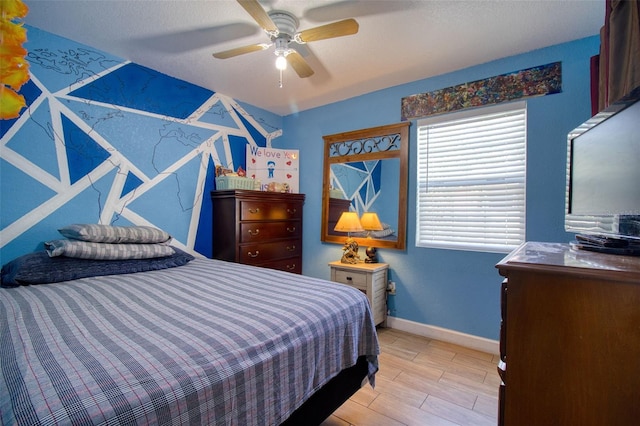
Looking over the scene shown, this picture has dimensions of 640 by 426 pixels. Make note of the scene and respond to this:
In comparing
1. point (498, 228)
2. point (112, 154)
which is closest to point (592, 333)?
point (498, 228)

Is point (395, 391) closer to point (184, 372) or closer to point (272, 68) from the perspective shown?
point (184, 372)

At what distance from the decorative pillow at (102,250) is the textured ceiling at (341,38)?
154cm

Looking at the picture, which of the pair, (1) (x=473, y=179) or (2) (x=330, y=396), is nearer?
(2) (x=330, y=396)

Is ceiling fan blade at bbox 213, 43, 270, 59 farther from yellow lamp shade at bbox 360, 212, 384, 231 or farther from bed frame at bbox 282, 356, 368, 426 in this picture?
bed frame at bbox 282, 356, 368, 426

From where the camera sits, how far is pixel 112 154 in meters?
2.35

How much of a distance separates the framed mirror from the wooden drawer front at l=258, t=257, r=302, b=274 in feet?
1.49

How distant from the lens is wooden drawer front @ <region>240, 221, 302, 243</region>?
287 centimetres

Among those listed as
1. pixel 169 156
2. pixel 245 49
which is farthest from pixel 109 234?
pixel 245 49

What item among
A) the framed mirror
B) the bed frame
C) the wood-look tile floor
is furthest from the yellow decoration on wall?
the framed mirror

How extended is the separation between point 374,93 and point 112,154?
2.57 m

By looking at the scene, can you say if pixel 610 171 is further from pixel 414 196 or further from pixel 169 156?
pixel 169 156

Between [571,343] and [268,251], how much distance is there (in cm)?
267

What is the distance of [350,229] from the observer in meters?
2.88

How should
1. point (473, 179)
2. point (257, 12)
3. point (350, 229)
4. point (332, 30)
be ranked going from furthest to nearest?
point (350, 229) → point (473, 179) → point (332, 30) → point (257, 12)
